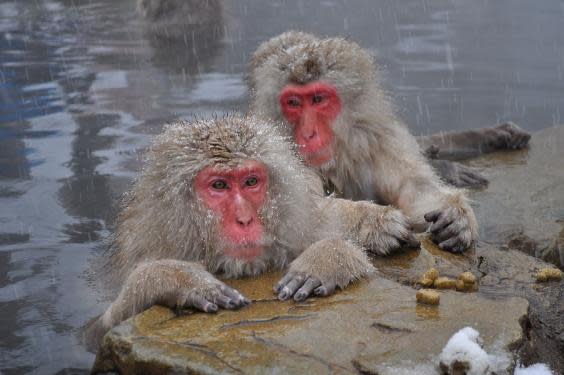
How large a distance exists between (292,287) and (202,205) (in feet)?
1.66

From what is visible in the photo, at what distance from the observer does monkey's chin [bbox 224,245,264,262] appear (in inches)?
151

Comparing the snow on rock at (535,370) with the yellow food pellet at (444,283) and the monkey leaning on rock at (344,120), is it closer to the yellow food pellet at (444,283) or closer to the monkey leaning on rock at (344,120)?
the yellow food pellet at (444,283)

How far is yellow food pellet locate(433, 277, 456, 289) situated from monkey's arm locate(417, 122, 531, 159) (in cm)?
341

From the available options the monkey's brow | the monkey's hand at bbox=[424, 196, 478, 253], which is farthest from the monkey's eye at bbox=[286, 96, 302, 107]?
the monkey's brow

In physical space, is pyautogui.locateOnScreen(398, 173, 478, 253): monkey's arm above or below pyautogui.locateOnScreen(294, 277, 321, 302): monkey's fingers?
below

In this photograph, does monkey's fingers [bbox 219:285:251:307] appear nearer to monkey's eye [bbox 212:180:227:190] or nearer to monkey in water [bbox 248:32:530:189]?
monkey's eye [bbox 212:180:227:190]

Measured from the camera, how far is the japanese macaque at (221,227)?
374cm

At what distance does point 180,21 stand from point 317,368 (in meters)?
9.66

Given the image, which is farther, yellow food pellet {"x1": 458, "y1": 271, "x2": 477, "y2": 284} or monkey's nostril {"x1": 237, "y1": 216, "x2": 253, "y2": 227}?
yellow food pellet {"x1": 458, "y1": 271, "x2": 477, "y2": 284}

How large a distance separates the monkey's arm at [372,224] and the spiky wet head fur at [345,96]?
514 mm

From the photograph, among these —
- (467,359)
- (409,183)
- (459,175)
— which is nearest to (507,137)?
(459,175)

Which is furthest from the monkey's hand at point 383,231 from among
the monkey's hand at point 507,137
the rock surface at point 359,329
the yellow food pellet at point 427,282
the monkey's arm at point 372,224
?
the monkey's hand at point 507,137

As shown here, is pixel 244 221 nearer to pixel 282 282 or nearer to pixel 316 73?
→ pixel 282 282

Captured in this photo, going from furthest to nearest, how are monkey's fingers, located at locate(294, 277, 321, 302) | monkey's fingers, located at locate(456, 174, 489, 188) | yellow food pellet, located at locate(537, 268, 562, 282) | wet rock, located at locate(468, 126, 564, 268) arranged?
1. monkey's fingers, located at locate(456, 174, 489, 188)
2. wet rock, located at locate(468, 126, 564, 268)
3. yellow food pellet, located at locate(537, 268, 562, 282)
4. monkey's fingers, located at locate(294, 277, 321, 302)
